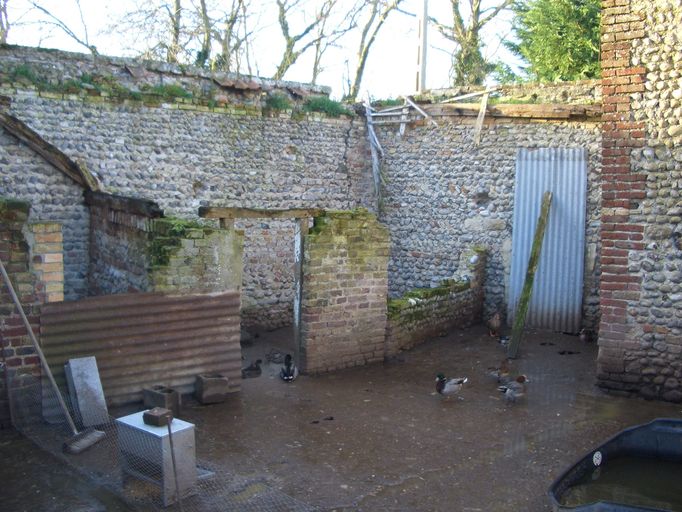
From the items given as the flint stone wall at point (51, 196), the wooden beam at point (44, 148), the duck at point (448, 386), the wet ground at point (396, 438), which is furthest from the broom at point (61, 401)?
→ the duck at point (448, 386)

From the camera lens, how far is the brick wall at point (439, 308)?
10.9 m

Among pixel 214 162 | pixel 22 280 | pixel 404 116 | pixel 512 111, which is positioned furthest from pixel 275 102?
pixel 22 280

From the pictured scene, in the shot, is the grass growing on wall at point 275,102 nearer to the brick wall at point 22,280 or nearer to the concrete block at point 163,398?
the brick wall at point 22,280

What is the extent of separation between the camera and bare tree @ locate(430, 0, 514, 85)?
75.7 ft

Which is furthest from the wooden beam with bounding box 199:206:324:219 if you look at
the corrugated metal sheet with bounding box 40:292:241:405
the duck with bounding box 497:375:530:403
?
the duck with bounding box 497:375:530:403

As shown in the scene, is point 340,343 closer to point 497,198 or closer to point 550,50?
point 497,198

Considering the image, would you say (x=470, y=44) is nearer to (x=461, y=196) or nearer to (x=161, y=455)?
(x=461, y=196)

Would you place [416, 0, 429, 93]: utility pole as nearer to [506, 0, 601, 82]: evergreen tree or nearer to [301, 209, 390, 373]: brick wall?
[506, 0, 601, 82]: evergreen tree

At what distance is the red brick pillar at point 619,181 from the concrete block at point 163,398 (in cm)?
533

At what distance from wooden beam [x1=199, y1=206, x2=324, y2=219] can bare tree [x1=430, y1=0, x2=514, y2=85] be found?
1495 cm

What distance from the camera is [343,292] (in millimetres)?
9828

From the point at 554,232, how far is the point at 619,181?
402 centimetres

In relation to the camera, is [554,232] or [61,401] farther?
[554,232]

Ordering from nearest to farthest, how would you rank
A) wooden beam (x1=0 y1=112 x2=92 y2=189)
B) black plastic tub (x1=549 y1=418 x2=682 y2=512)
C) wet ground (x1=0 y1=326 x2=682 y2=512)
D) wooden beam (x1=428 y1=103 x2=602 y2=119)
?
1. black plastic tub (x1=549 y1=418 x2=682 y2=512)
2. wet ground (x1=0 y1=326 x2=682 y2=512)
3. wooden beam (x1=0 y1=112 x2=92 y2=189)
4. wooden beam (x1=428 y1=103 x2=602 y2=119)
